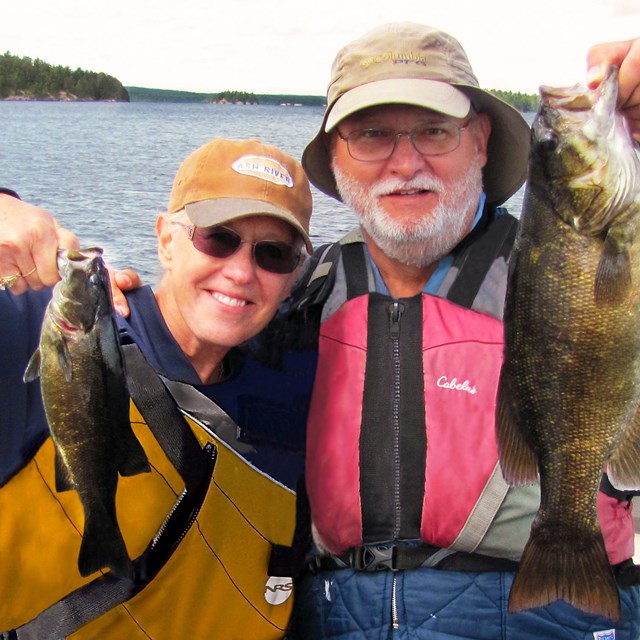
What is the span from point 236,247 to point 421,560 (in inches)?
59.9

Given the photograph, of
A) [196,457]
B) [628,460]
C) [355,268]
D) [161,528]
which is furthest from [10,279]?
[628,460]

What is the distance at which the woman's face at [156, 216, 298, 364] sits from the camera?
9.55 ft

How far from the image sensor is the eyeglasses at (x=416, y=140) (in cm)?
323

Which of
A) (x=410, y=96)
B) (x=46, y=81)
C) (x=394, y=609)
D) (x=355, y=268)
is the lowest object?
(x=394, y=609)

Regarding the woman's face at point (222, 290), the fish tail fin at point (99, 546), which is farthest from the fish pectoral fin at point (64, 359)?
the woman's face at point (222, 290)

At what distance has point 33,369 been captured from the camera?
2.24m

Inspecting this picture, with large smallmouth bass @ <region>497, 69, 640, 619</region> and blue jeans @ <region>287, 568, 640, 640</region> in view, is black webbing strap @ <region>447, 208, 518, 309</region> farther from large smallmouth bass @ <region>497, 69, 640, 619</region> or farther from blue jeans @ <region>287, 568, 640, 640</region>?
blue jeans @ <region>287, 568, 640, 640</region>

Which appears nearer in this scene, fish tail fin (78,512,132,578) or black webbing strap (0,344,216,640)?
fish tail fin (78,512,132,578)

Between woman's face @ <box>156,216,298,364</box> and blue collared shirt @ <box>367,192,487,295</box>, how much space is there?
0.51m

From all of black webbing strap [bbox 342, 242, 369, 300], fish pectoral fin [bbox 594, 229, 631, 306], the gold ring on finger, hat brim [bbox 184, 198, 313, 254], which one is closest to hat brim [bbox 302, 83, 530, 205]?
black webbing strap [bbox 342, 242, 369, 300]

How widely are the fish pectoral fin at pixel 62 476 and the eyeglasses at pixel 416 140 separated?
1829mm

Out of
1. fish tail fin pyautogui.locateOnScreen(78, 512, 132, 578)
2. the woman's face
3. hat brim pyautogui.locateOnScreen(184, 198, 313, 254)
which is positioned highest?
hat brim pyautogui.locateOnScreen(184, 198, 313, 254)

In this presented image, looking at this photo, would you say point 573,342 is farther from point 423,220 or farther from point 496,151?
point 496,151

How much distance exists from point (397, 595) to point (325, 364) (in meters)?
1.03
